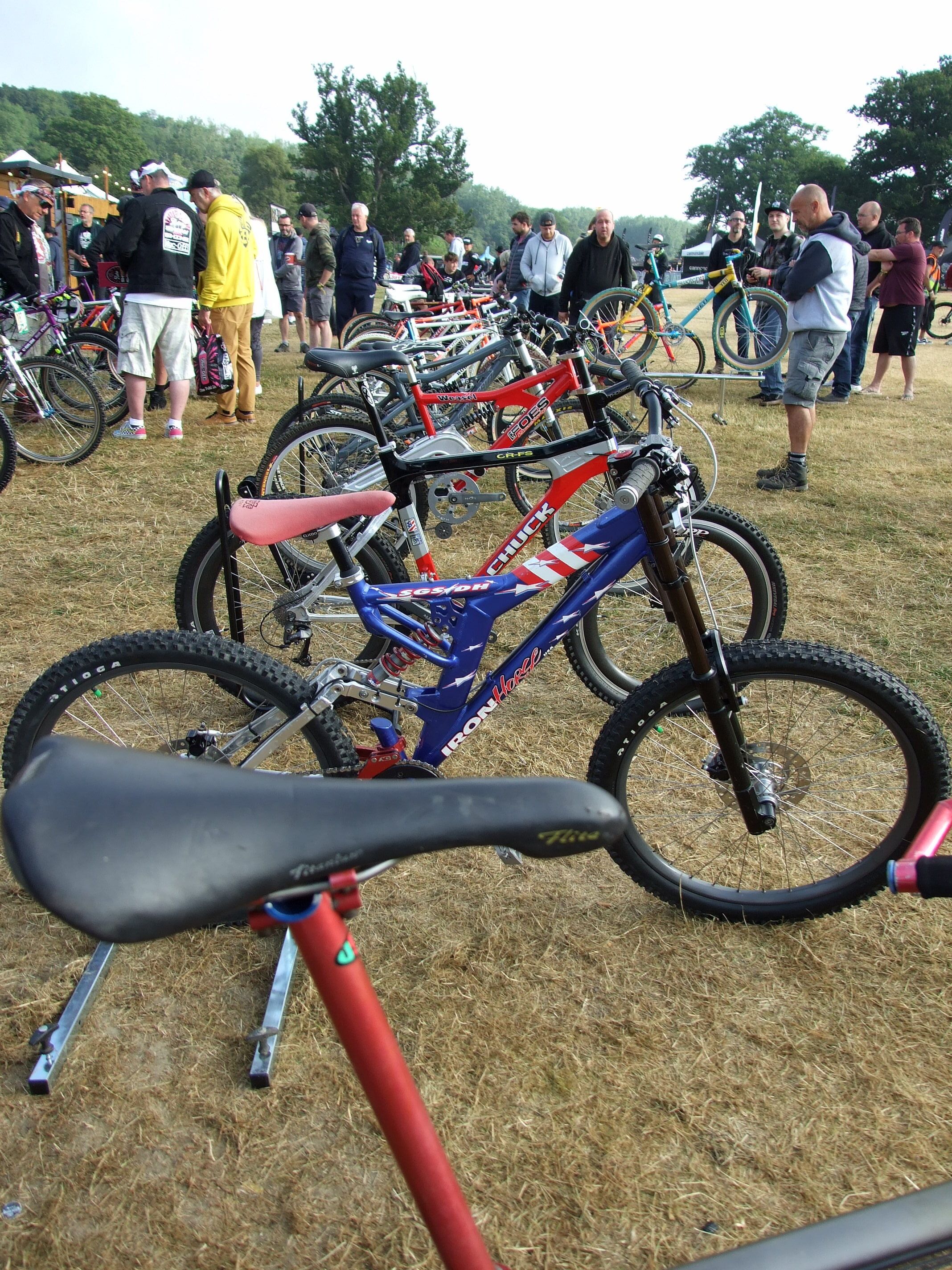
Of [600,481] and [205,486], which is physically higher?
[600,481]

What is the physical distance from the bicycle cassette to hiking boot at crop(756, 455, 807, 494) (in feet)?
9.12

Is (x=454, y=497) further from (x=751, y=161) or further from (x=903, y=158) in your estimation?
(x=751, y=161)

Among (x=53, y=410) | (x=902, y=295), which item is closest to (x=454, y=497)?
(x=53, y=410)

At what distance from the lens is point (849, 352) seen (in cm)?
931

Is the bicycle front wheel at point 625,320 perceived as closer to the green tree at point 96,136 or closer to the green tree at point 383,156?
the green tree at point 383,156

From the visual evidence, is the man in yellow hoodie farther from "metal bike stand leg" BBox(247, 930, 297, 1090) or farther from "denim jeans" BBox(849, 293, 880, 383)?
"denim jeans" BBox(849, 293, 880, 383)

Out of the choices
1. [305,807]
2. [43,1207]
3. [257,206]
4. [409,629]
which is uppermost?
[257,206]

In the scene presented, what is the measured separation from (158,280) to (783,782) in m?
6.26

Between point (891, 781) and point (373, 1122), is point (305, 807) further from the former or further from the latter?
point (891, 781)

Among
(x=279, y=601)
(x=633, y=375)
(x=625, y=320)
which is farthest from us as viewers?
(x=625, y=320)

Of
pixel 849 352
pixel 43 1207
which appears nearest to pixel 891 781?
pixel 43 1207

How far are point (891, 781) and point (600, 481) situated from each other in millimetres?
1807

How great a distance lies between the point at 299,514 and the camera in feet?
6.97

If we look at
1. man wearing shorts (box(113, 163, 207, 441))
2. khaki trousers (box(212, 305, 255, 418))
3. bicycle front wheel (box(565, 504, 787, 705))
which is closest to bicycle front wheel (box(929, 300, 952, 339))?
khaki trousers (box(212, 305, 255, 418))
